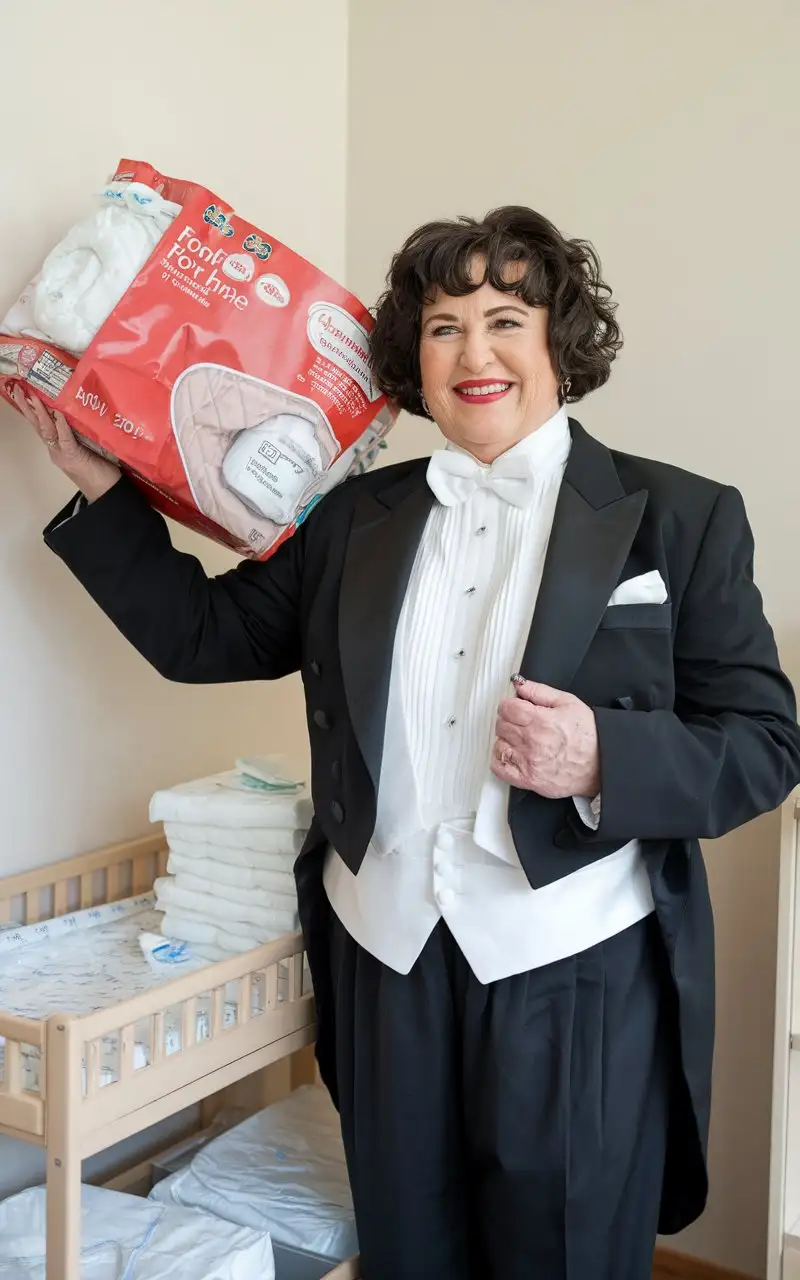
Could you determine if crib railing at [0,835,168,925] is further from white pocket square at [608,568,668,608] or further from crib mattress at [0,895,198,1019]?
white pocket square at [608,568,668,608]

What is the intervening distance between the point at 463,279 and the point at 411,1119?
3.10 feet

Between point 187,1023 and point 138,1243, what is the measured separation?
0.29 m

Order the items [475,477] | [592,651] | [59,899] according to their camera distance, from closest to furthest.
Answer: [592,651] → [475,477] → [59,899]

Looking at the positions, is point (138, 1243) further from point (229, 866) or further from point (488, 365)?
point (488, 365)

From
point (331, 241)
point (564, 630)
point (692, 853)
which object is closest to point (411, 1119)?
point (692, 853)

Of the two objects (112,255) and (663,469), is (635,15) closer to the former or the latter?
(663,469)

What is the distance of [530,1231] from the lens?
4.35ft

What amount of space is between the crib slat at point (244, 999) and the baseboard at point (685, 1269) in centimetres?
98

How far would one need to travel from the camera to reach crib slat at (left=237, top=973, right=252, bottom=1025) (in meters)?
1.47

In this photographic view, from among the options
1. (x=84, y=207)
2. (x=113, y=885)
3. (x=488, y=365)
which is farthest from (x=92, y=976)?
(x=84, y=207)

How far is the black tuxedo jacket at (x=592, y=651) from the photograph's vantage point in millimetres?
1270

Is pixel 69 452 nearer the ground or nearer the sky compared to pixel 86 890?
nearer the sky

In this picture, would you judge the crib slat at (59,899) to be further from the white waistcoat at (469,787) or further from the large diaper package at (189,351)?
the large diaper package at (189,351)

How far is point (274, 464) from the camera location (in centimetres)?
137
